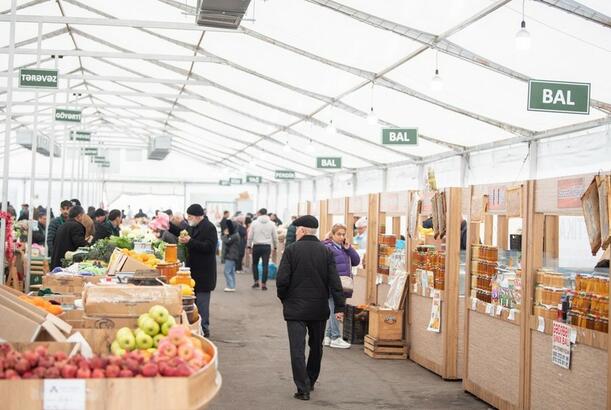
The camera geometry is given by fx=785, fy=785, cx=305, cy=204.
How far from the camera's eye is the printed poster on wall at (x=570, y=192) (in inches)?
232

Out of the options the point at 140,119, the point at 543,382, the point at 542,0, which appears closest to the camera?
the point at 543,382

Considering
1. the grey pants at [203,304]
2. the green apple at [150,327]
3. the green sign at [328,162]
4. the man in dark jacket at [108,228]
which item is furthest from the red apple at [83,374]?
the green sign at [328,162]

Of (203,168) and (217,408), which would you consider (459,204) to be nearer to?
(217,408)

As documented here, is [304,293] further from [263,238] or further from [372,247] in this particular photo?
[263,238]

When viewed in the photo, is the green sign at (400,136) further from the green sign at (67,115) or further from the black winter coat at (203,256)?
the green sign at (67,115)

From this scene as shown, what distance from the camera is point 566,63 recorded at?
31.6 feet

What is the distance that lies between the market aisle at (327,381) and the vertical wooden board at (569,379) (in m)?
0.94

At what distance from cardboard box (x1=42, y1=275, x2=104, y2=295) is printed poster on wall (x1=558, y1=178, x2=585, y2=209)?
14.1 feet

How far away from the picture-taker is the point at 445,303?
8.55 meters

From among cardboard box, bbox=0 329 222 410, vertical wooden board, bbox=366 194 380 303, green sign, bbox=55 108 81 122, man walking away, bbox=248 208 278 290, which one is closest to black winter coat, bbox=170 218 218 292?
vertical wooden board, bbox=366 194 380 303

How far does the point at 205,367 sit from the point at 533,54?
7.41 m

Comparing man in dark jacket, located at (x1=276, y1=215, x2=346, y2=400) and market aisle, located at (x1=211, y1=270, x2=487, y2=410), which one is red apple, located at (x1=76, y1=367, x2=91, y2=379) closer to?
market aisle, located at (x1=211, y1=270, x2=487, y2=410)

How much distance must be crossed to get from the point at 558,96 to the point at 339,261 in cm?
339

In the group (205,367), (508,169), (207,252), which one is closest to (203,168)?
(508,169)
